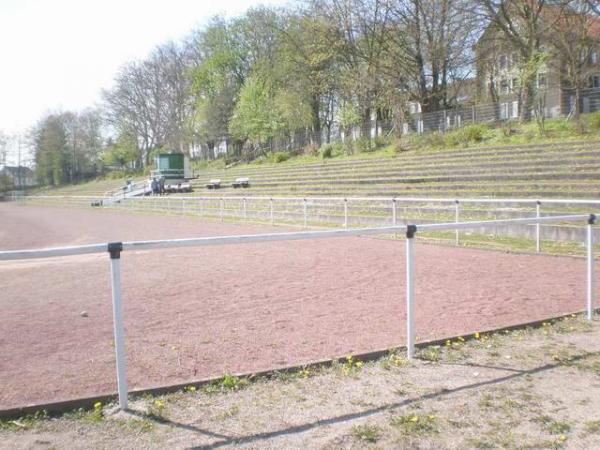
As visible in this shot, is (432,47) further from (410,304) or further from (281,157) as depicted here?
(410,304)

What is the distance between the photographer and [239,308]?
6.98m

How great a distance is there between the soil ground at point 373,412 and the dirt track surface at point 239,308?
517mm

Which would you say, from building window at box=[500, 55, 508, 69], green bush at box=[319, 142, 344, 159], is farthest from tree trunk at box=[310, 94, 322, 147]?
building window at box=[500, 55, 508, 69]

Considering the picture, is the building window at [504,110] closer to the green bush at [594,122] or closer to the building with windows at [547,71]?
the building with windows at [547,71]

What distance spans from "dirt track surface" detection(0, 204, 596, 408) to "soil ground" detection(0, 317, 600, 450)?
517 millimetres

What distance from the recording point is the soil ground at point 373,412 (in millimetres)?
3205

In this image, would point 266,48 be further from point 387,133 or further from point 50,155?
point 50,155

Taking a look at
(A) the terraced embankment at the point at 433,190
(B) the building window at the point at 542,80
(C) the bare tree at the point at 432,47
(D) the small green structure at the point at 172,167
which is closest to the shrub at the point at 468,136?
(A) the terraced embankment at the point at 433,190

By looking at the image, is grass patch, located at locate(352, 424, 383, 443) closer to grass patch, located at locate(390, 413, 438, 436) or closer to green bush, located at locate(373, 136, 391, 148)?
grass patch, located at locate(390, 413, 438, 436)

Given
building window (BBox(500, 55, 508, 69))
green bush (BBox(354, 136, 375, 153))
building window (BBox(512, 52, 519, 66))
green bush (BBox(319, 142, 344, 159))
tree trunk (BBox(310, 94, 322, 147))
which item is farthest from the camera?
tree trunk (BBox(310, 94, 322, 147))

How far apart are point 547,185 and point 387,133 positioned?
23413 millimetres

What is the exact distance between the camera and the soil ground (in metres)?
3.21

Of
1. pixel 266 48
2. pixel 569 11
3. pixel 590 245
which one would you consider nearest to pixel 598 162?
pixel 590 245

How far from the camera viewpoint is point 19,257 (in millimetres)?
3570
